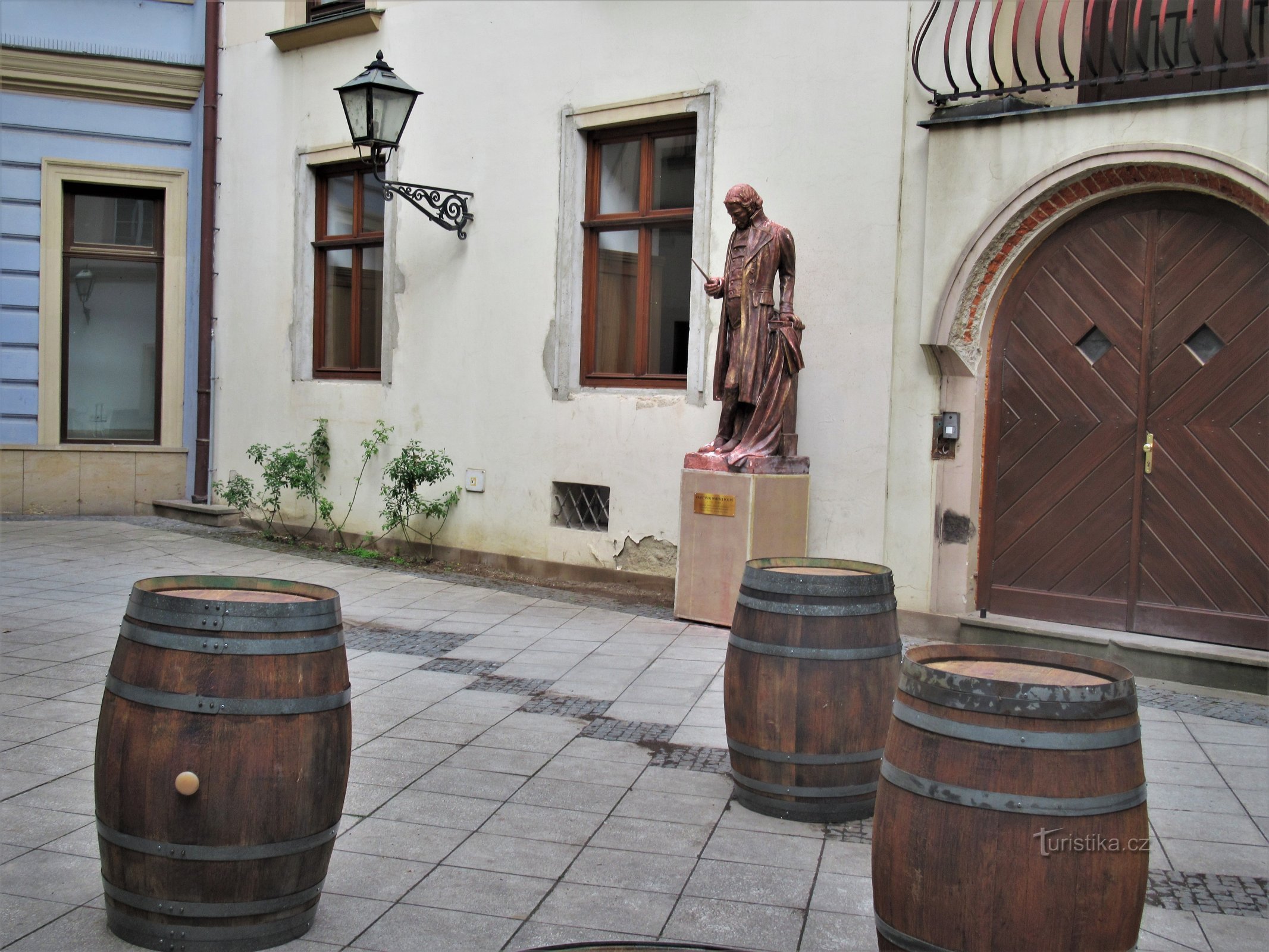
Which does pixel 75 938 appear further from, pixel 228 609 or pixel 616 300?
pixel 616 300

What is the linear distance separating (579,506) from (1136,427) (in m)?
4.22

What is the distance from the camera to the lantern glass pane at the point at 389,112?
9109 mm

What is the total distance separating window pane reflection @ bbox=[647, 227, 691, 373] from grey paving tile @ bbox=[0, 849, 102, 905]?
236 inches

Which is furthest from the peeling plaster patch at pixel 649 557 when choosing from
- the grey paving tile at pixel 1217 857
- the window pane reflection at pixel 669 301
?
the grey paving tile at pixel 1217 857

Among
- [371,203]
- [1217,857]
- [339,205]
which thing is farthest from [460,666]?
[339,205]

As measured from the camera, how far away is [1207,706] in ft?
20.3

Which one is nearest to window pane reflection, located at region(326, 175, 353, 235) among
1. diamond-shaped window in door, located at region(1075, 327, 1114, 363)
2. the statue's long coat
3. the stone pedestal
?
the statue's long coat

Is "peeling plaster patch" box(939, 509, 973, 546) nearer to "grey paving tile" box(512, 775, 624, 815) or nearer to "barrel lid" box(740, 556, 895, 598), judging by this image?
"barrel lid" box(740, 556, 895, 598)

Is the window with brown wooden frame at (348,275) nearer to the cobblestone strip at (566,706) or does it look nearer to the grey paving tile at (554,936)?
the cobblestone strip at (566,706)

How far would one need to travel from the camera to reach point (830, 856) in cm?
405

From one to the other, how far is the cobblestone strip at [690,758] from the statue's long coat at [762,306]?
2.95 m

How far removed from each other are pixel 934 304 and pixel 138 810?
18.2 ft

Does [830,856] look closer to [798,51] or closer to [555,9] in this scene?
[798,51]

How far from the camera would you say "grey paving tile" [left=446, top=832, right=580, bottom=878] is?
388 cm
